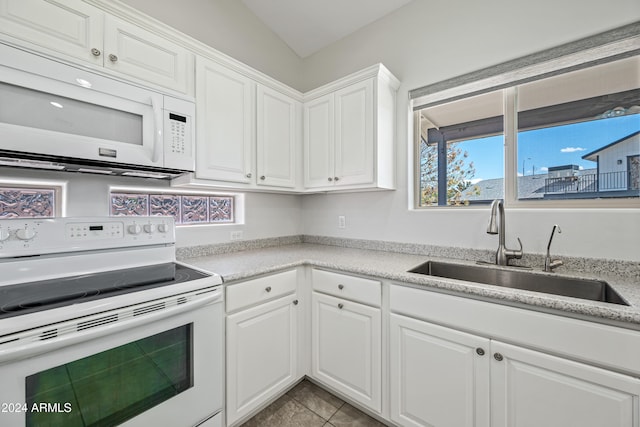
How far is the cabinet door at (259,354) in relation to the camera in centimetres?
144

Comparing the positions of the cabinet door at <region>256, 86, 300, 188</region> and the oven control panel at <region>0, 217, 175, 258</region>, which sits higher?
the cabinet door at <region>256, 86, 300, 188</region>

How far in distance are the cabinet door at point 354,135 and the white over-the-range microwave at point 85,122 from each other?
3.43 ft

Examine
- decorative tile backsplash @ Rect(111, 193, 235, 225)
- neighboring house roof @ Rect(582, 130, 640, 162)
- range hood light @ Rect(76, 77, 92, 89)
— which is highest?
range hood light @ Rect(76, 77, 92, 89)

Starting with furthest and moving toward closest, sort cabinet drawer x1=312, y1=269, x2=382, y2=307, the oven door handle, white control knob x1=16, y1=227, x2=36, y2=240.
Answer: cabinet drawer x1=312, y1=269, x2=382, y2=307 → white control knob x1=16, y1=227, x2=36, y2=240 → the oven door handle

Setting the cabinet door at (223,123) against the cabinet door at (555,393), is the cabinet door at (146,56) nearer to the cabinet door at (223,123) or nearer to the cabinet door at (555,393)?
the cabinet door at (223,123)

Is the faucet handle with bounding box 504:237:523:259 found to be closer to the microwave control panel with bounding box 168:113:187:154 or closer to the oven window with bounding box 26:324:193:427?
the oven window with bounding box 26:324:193:427

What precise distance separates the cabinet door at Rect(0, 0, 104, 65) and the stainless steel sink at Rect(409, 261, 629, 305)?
200cm

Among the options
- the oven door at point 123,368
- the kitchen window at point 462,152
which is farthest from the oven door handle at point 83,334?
the kitchen window at point 462,152

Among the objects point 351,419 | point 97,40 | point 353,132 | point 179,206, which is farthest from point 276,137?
point 351,419

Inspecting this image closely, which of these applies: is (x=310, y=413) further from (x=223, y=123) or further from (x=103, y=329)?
(x=223, y=123)

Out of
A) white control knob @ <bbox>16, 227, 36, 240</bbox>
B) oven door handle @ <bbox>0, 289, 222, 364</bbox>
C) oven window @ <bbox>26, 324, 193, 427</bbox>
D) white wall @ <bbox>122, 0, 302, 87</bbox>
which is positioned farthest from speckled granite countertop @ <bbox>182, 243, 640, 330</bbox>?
white wall @ <bbox>122, 0, 302, 87</bbox>

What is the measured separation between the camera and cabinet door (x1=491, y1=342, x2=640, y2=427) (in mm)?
914

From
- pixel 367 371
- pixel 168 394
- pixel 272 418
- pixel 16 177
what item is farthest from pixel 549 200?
pixel 16 177

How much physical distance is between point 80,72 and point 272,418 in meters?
2.07
